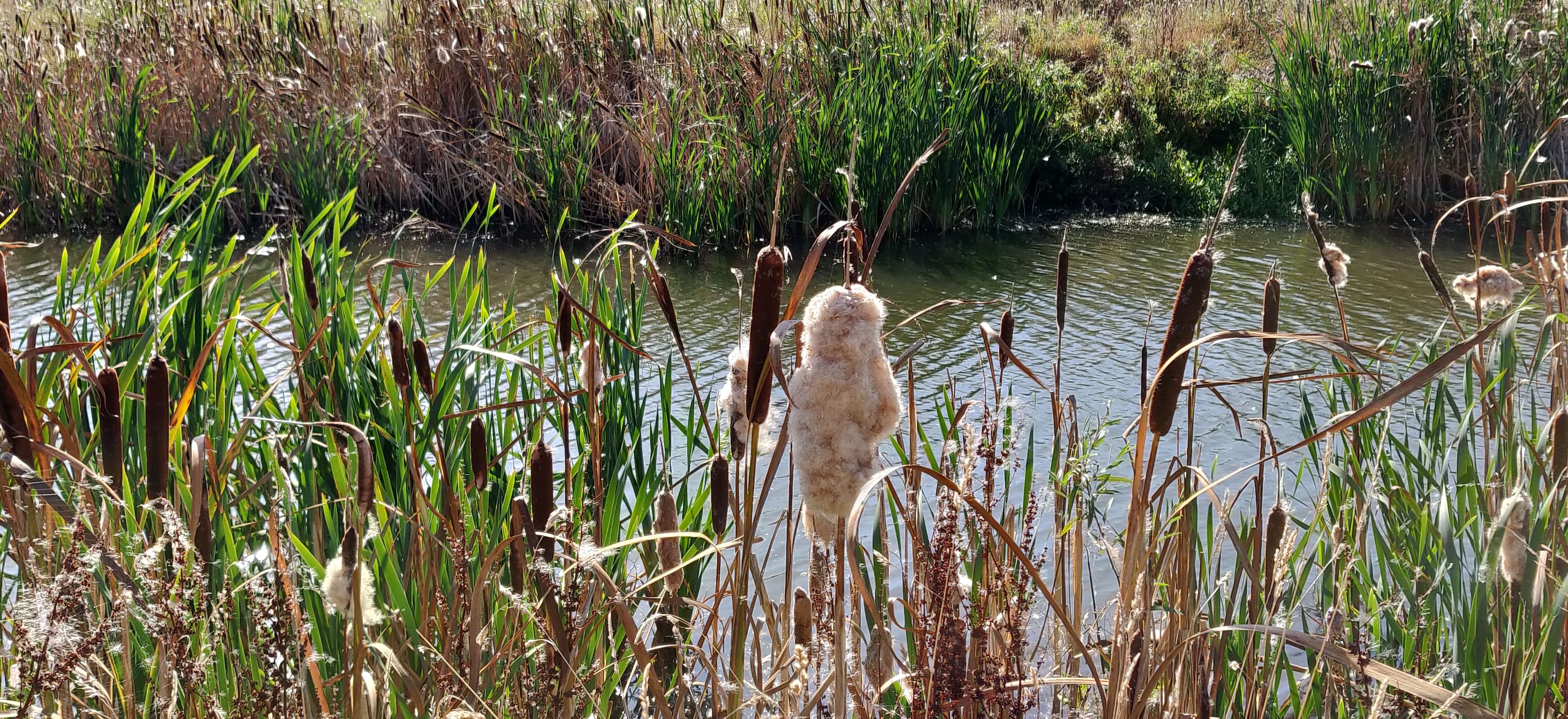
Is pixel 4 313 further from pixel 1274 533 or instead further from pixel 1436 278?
pixel 1436 278

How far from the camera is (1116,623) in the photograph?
1.19 meters

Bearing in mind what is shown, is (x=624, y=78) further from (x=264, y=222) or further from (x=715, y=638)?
(x=715, y=638)

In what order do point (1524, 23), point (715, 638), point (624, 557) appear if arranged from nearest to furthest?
point (715, 638), point (624, 557), point (1524, 23)

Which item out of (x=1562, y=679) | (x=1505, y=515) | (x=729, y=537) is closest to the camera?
(x=1505, y=515)

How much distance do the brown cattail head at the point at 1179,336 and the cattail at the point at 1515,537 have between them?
0.29 meters

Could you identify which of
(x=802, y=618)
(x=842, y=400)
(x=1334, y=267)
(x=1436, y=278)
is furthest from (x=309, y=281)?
(x=1436, y=278)

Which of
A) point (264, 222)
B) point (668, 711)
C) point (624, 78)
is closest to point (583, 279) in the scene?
point (668, 711)

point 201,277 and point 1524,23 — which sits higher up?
point 1524,23

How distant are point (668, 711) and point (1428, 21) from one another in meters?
7.51

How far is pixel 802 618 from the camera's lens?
1.19m

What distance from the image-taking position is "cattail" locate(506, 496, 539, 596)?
1186 mm

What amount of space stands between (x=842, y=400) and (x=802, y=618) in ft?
1.27

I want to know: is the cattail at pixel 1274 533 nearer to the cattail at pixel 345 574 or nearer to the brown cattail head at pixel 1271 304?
the brown cattail head at pixel 1271 304

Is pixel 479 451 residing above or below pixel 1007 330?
below
